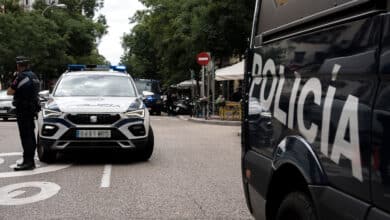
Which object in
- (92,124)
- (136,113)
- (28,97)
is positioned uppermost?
(28,97)

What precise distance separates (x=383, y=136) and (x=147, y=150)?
26.9 feet

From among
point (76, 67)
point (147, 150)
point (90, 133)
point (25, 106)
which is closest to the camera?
point (25, 106)

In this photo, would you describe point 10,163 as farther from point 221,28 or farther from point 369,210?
point 221,28

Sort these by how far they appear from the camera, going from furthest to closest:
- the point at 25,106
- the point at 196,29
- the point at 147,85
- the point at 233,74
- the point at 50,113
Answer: the point at 147,85 < the point at 196,29 < the point at 233,74 < the point at 50,113 < the point at 25,106

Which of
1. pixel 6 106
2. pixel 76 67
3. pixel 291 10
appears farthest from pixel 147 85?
pixel 291 10

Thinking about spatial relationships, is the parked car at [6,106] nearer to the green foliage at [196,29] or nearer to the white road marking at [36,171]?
the green foliage at [196,29]

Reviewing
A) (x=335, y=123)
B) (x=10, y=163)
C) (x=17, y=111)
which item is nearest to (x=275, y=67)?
(x=335, y=123)

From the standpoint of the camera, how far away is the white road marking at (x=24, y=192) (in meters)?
7.01

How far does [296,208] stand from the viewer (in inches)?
134

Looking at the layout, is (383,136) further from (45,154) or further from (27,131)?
(45,154)

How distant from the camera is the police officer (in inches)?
364

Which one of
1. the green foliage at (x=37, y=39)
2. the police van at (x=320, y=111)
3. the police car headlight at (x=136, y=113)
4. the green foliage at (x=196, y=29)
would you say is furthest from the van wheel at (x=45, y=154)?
the green foliage at (x=37, y=39)

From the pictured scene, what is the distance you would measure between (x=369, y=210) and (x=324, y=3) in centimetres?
121

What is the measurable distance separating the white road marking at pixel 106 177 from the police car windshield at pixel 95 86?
60.4 inches
